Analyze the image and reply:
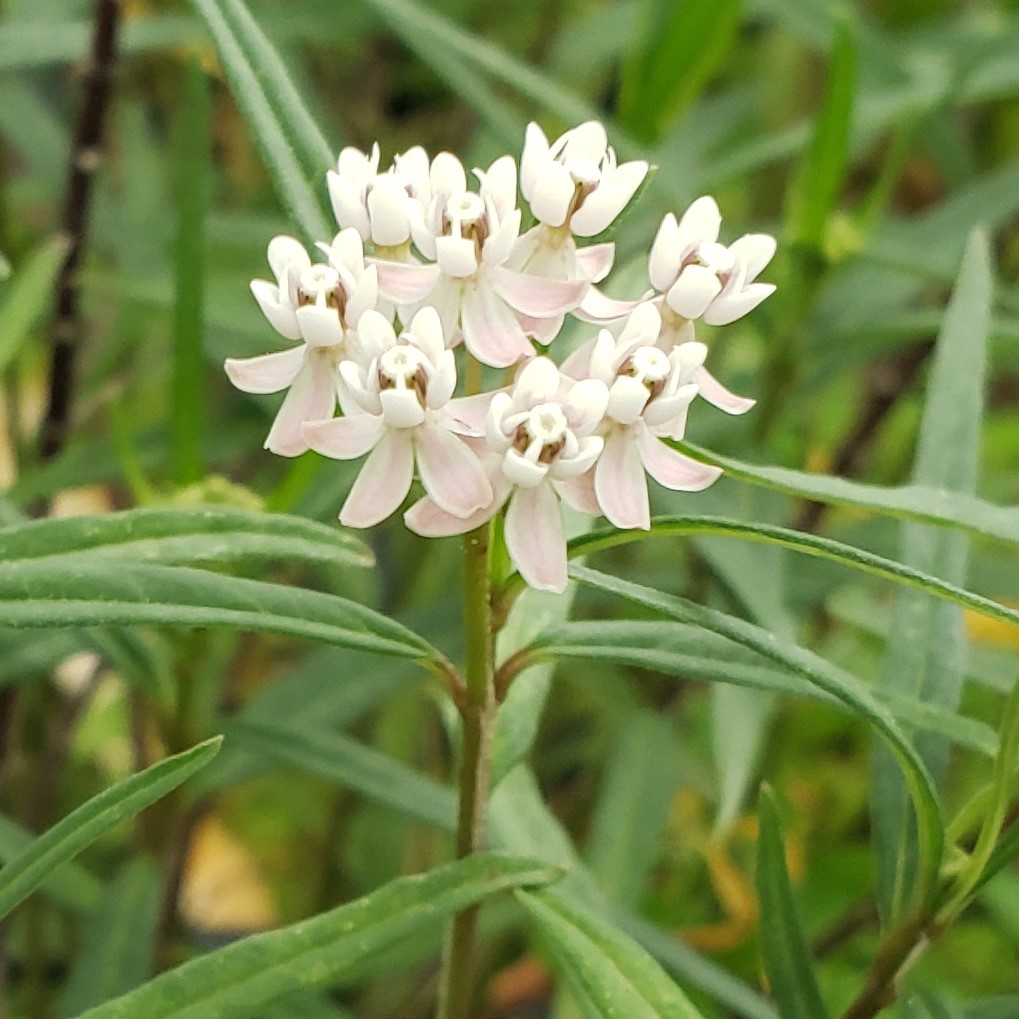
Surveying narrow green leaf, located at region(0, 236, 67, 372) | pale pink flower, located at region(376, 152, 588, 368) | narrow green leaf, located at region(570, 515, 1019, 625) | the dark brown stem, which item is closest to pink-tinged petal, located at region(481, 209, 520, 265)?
pale pink flower, located at region(376, 152, 588, 368)

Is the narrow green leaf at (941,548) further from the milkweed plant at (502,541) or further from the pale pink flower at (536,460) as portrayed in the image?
the pale pink flower at (536,460)

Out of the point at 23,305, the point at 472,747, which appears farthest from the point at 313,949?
the point at 23,305

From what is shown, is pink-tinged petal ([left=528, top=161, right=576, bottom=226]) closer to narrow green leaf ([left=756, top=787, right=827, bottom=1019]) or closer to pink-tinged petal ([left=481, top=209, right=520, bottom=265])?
pink-tinged petal ([left=481, top=209, right=520, bottom=265])

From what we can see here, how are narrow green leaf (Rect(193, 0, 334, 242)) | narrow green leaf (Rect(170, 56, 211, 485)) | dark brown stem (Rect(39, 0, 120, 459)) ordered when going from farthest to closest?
dark brown stem (Rect(39, 0, 120, 459))
narrow green leaf (Rect(170, 56, 211, 485))
narrow green leaf (Rect(193, 0, 334, 242))

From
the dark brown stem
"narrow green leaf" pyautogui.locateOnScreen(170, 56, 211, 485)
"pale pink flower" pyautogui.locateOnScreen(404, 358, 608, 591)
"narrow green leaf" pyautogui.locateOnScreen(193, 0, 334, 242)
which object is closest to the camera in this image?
"pale pink flower" pyautogui.locateOnScreen(404, 358, 608, 591)

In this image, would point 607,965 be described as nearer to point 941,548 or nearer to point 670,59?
point 941,548

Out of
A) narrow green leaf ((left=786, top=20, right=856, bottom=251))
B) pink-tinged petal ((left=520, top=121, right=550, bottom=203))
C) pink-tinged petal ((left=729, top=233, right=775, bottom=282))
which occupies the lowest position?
pink-tinged petal ((left=729, top=233, right=775, bottom=282))

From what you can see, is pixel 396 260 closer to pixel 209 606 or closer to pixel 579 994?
pixel 209 606
